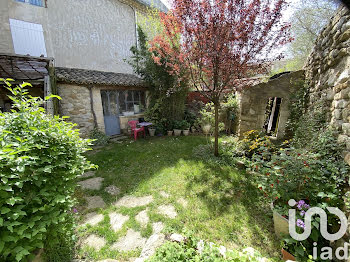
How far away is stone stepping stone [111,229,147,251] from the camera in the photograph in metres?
2.01

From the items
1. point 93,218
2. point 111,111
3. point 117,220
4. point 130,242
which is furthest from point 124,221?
point 111,111

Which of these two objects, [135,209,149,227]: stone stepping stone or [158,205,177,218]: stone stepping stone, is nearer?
[135,209,149,227]: stone stepping stone

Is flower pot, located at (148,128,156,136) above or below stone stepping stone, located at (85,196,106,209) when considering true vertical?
above

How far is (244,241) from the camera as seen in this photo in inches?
81.4

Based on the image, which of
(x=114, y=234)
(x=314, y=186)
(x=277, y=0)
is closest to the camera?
(x=314, y=186)

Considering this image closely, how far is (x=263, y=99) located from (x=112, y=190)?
525cm

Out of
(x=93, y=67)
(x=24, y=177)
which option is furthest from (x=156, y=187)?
(x=93, y=67)

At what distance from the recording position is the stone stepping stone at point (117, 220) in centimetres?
233

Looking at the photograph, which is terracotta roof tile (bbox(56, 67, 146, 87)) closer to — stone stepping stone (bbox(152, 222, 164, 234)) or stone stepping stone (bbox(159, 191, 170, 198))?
stone stepping stone (bbox(159, 191, 170, 198))

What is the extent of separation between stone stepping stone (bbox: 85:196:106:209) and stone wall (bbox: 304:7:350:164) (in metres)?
3.96

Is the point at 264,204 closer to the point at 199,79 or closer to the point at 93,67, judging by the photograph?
the point at 199,79

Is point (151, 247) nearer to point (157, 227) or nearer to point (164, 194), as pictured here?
point (157, 227)

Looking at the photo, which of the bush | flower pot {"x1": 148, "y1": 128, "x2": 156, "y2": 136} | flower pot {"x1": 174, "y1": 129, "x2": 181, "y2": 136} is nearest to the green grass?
the bush

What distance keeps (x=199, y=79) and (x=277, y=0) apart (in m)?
2.24
